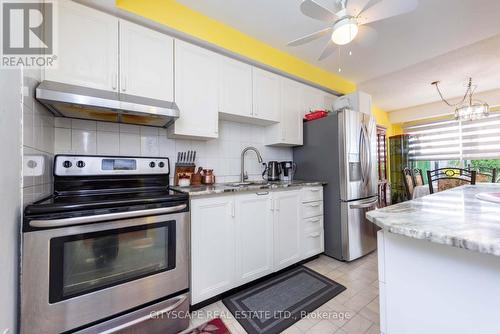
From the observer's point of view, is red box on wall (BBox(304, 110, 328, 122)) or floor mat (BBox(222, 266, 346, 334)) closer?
floor mat (BBox(222, 266, 346, 334))

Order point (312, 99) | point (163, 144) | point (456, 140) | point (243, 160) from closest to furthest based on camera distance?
1. point (163, 144)
2. point (243, 160)
3. point (312, 99)
4. point (456, 140)

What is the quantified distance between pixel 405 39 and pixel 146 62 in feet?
8.93

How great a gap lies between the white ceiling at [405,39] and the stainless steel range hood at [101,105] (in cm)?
102

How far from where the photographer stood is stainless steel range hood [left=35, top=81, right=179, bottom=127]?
1.19 m

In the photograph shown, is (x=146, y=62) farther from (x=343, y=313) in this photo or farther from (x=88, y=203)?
(x=343, y=313)

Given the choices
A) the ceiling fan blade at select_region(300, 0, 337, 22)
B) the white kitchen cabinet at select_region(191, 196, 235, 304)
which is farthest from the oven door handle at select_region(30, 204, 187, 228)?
the ceiling fan blade at select_region(300, 0, 337, 22)

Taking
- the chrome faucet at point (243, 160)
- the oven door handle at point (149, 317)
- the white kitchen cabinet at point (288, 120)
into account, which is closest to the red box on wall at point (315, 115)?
Result: the white kitchen cabinet at point (288, 120)

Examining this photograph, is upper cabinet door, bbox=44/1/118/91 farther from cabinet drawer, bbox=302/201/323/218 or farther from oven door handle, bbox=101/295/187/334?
cabinet drawer, bbox=302/201/323/218

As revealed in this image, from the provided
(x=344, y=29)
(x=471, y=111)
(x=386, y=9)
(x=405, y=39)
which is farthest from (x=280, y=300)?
(x=471, y=111)

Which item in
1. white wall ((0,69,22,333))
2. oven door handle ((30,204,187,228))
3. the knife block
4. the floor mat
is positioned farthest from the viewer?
the knife block

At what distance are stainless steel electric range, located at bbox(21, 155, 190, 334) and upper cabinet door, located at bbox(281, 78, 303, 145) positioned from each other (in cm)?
163

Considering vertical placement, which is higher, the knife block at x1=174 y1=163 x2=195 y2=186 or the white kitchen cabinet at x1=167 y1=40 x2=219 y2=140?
the white kitchen cabinet at x1=167 y1=40 x2=219 y2=140

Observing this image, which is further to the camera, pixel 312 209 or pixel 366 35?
pixel 312 209

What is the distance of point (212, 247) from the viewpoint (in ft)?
5.10
